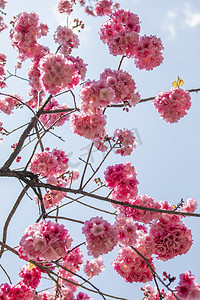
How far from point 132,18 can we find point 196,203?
271 centimetres

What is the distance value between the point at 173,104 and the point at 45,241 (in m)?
2.15

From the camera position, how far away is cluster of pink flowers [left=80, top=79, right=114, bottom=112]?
263 centimetres

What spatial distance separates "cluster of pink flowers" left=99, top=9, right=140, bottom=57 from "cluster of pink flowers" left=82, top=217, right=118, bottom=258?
2.26 meters

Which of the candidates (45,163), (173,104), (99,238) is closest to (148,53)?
(173,104)

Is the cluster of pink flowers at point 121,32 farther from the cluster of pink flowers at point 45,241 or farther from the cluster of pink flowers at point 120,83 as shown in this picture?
the cluster of pink flowers at point 45,241

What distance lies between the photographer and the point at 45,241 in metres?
2.19

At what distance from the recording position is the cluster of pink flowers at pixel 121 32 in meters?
3.46

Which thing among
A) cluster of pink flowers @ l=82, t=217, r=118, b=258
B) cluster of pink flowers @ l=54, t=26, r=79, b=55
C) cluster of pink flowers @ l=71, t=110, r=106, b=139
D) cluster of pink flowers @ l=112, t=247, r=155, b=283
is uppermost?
cluster of pink flowers @ l=54, t=26, r=79, b=55

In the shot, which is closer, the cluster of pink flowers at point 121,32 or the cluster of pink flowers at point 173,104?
the cluster of pink flowers at point 173,104

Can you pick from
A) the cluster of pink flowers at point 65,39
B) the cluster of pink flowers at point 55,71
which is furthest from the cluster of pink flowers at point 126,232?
the cluster of pink flowers at point 65,39

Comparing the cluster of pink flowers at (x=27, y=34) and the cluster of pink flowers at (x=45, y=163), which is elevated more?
the cluster of pink flowers at (x=27, y=34)

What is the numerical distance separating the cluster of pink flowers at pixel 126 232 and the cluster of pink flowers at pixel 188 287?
573 mm

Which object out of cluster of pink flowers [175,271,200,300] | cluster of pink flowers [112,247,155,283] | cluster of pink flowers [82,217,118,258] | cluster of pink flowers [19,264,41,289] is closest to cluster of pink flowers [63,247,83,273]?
cluster of pink flowers [19,264,41,289]

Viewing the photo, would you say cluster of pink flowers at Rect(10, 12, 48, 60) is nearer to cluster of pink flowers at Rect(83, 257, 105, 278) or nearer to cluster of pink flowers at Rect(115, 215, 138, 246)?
cluster of pink flowers at Rect(115, 215, 138, 246)
